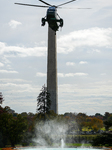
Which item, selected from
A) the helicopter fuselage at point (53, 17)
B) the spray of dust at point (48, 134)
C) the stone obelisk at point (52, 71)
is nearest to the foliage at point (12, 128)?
the spray of dust at point (48, 134)

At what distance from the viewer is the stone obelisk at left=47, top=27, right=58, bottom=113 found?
89.8m

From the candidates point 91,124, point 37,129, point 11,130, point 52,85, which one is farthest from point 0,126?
point 91,124

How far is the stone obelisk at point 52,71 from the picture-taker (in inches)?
3533

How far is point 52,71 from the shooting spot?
90375 mm

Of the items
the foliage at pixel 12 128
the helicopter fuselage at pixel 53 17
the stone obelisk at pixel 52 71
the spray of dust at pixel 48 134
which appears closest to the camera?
the helicopter fuselage at pixel 53 17

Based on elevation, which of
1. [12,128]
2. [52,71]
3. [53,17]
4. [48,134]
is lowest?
[48,134]

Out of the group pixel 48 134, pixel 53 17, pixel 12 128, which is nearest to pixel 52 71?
pixel 48 134

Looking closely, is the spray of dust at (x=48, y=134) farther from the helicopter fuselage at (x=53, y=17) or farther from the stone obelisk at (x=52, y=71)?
the helicopter fuselage at (x=53, y=17)

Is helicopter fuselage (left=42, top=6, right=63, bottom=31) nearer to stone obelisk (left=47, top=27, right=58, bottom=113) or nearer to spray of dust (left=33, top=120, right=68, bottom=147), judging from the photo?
spray of dust (left=33, top=120, right=68, bottom=147)

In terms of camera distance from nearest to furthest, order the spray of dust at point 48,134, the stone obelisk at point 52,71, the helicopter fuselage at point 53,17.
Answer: the helicopter fuselage at point 53,17 < the spray of dust at point 48,134 < the stone obelisk at point 52,71

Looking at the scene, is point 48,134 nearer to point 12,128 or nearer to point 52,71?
point 12,128

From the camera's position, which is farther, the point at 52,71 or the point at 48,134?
the point at 52,71

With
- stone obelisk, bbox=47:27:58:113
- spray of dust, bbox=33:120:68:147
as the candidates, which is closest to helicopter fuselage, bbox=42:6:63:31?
spray of dust, bbox=33:120:68:147

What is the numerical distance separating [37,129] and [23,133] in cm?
290
